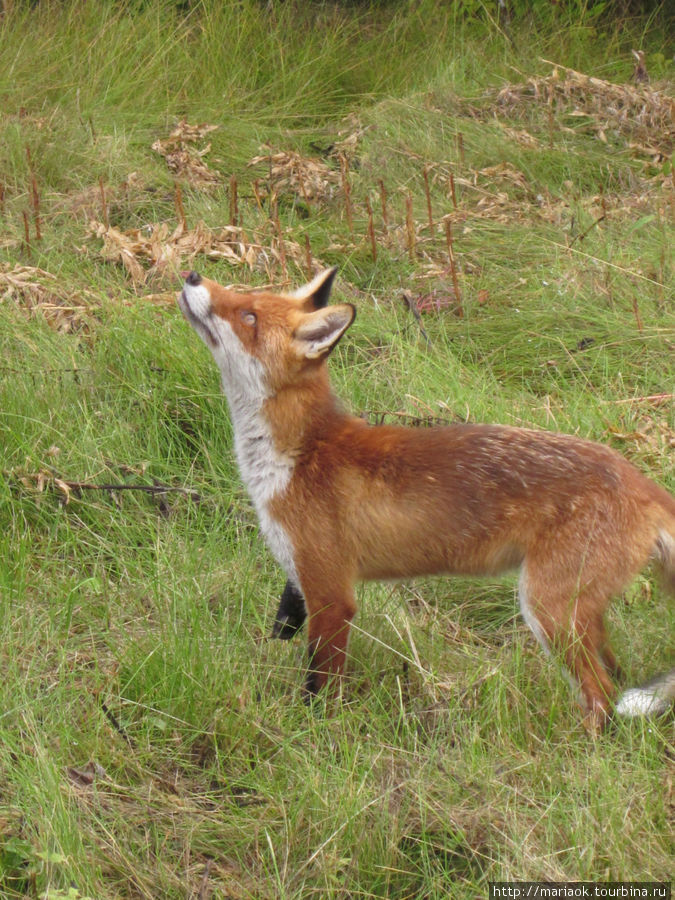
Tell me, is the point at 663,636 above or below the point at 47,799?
below

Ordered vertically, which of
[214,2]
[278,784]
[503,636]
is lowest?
[503,636]

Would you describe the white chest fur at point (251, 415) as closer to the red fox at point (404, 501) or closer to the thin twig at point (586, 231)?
the red fox at point (404, 501)

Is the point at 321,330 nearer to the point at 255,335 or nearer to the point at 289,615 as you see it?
the point at 255,335

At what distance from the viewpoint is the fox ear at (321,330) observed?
4.48 meters

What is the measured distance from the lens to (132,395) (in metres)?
6.11

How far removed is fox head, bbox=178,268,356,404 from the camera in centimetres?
466

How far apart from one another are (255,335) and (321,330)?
0.94 ft

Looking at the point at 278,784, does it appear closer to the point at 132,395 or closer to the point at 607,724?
the point at 607,724

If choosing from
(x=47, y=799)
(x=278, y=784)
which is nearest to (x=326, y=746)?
(x=278, y=784)

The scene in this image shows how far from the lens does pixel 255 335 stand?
467 cm

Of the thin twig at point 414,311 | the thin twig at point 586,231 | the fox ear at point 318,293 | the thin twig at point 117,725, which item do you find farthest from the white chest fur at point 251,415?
the thin twig at point 586,231

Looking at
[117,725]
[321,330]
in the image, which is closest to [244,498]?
[321,330]

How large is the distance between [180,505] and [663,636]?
2.38 metres

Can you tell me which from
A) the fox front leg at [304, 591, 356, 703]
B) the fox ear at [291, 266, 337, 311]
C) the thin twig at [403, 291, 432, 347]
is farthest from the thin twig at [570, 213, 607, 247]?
the fox front leg at [304, 591, 356, 703]
